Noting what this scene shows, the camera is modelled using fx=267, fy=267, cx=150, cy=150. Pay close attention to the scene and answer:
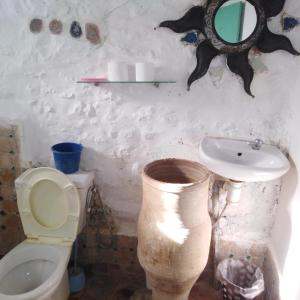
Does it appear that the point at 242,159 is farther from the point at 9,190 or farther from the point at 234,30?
the point at 9,190

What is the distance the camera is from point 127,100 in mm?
1467

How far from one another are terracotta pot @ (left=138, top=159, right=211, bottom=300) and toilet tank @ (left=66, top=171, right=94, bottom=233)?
1.26 ft

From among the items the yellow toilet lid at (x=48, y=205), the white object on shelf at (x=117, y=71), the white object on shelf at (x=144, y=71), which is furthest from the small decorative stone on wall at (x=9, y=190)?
the white object on shelf at (x=144, y=71)

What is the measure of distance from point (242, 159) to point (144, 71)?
0.67 meters

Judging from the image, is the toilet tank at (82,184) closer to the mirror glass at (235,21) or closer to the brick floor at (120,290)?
the brick floor at (120,290)

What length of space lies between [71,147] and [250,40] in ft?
3.63

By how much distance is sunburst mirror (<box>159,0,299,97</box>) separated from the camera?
1243mm

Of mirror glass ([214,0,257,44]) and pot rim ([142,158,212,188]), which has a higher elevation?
mirror glass ([214,0,257,44])

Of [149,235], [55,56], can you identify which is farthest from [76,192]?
[55,56]

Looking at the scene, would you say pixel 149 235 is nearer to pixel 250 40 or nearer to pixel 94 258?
pixel 94 258

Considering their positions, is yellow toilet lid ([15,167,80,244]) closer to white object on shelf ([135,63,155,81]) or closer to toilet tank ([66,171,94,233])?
toilet tank ([66,171,94,233])

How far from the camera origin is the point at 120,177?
1.60 m

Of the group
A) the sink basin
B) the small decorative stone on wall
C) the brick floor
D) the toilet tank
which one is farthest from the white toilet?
the sink basin

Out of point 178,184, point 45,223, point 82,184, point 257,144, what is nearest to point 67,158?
point 82,184
